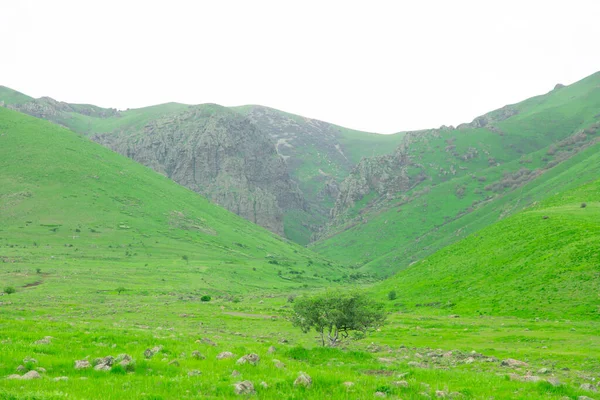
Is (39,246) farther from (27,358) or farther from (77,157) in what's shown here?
(27,358)

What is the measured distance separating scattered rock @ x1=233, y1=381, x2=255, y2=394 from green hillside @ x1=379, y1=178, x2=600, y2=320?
46.3m

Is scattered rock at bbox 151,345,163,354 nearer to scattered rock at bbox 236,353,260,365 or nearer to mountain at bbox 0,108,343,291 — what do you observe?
scattered rock at bbox 236,353,260,365

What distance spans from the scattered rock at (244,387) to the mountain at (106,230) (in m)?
89.2

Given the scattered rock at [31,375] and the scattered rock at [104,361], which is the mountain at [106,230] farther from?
the scattered rock at [31,375]

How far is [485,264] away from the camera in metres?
70.3

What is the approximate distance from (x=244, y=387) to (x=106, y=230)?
497 feet

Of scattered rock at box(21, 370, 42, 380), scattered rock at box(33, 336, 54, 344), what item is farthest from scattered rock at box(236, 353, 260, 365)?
scattered rock at box(33, 336, 54, 344)

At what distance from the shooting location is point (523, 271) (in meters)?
61.3

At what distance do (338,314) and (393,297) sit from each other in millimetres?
47972

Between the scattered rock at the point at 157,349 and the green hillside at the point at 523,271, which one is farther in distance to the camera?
the green hillside at the point at 523,271

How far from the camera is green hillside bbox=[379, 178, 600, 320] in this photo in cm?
5188

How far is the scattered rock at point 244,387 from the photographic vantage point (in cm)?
1350

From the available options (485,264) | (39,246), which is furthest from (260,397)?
(39,246)

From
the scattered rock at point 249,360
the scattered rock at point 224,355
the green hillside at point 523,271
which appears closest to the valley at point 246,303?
the scattered rock at point 249,360
